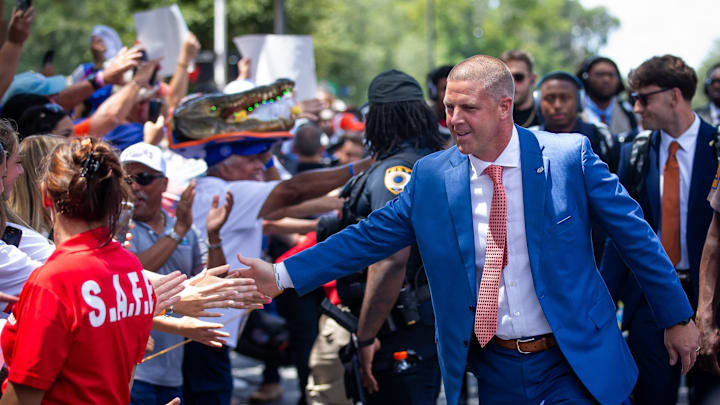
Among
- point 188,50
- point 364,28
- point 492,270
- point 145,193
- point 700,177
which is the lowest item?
point 364,28

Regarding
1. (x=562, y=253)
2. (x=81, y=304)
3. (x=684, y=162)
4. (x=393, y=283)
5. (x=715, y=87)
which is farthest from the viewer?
(x=715, y=87)

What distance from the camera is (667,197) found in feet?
18.0

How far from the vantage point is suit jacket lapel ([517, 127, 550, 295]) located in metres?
3.86

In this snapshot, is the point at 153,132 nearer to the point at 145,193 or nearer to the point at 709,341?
the point at 145,193

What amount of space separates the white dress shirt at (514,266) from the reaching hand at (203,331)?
1.22 m

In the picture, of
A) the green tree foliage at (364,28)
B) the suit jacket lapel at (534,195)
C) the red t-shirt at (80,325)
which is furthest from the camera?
the green tree foliage at (364,28)

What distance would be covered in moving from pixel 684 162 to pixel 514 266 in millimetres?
2193

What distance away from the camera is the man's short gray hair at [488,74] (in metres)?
3.93

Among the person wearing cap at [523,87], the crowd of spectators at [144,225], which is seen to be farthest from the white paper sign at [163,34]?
the person wearing cap at [523,87]

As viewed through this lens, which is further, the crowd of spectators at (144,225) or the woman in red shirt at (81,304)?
the crowd of spectators at (144,225)

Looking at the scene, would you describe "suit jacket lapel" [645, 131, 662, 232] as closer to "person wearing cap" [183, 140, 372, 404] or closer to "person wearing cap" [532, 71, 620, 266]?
"person wearing cap" [532, 71, 620, 266]

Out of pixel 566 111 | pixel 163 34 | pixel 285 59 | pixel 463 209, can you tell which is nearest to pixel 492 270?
pixel 463 209

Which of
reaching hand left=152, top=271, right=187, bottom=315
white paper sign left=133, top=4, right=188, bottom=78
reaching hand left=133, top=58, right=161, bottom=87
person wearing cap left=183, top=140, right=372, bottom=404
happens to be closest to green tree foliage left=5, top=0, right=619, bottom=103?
white paper sign left=133, top=4, right=188, bottom=78

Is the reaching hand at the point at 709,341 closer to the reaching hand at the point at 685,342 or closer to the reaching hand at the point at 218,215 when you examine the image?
the reaching hand at the point at 685,342
